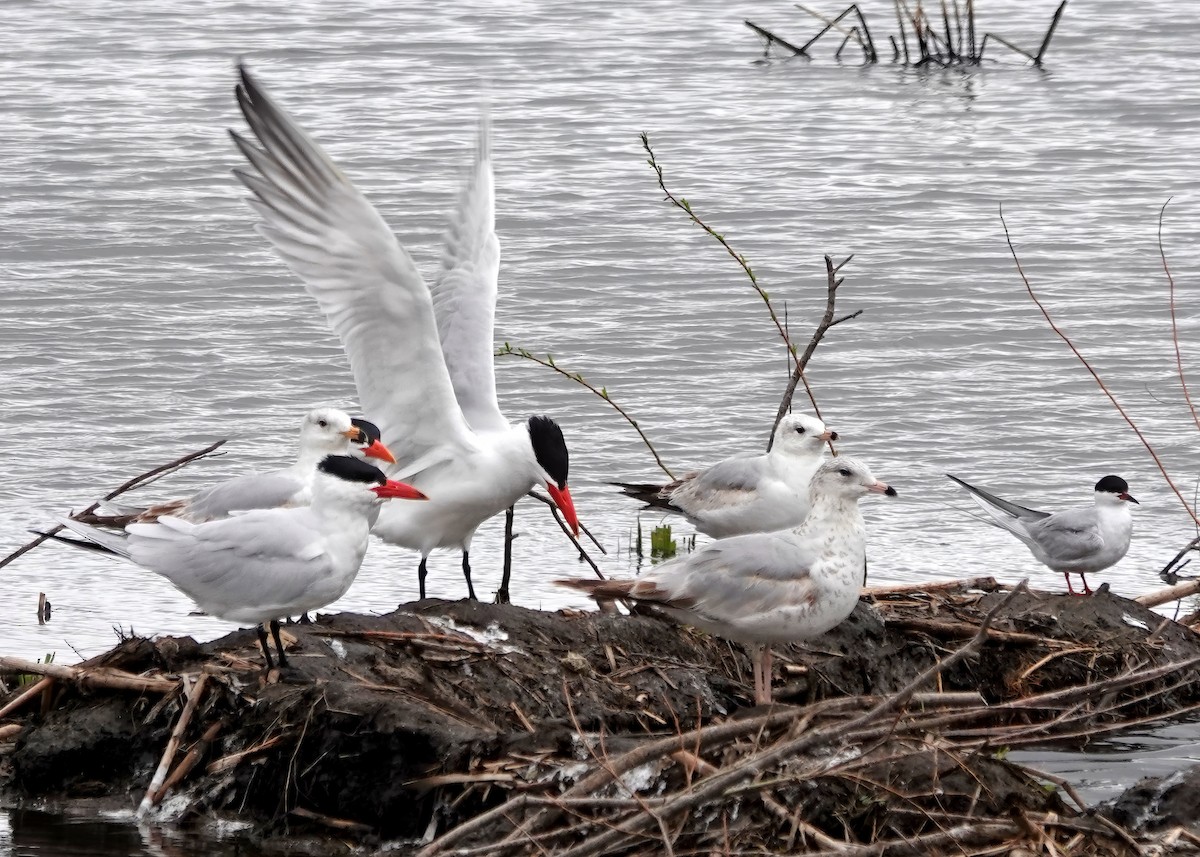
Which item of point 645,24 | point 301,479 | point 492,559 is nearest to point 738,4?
point 645,24

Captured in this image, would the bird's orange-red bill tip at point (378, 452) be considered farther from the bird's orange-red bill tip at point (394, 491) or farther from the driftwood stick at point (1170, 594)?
the driftwood stick at point (1170, 594)

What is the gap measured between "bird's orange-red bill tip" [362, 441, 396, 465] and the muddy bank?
98 centimetres

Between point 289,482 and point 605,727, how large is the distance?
199 cm

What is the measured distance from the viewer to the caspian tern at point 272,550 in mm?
5988

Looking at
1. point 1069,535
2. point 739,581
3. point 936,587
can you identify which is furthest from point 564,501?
point 1069,535

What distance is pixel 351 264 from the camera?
24.2 ft

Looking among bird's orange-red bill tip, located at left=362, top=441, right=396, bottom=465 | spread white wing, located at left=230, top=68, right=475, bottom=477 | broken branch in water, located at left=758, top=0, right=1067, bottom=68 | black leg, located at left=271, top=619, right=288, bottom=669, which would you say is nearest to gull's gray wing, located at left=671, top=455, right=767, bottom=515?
spread white wing, located at left=230, top=68, right=475, bottom=477

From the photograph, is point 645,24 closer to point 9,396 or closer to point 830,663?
point 9,396

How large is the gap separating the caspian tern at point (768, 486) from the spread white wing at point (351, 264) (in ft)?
3.47

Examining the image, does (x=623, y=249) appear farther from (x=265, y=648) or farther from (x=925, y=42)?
(x=265, y=648)

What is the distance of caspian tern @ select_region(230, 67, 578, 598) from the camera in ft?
23.9

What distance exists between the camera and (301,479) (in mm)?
7406

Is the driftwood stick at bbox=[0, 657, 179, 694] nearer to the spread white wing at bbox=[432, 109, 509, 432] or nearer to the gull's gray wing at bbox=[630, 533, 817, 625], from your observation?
the gull's gray wing at bbox=[630, 533, 817, 625]

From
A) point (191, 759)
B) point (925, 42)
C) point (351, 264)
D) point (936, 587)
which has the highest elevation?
point (351, 264)
